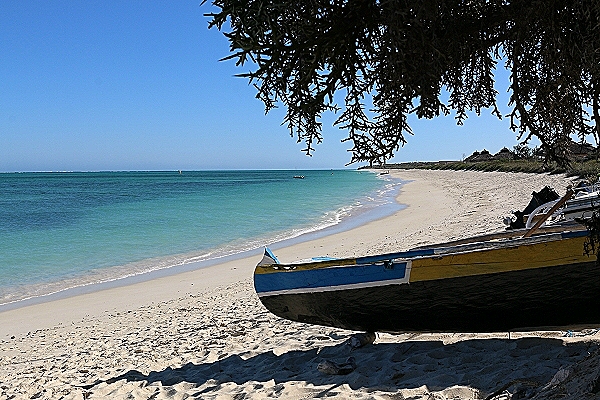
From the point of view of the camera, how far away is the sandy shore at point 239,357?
3809mm

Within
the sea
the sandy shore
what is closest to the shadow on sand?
the sandy shore

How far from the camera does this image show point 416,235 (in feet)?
45.6

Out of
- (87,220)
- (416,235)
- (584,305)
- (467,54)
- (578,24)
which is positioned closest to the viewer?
(578,24)

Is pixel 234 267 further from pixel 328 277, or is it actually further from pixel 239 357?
pixel 328 277

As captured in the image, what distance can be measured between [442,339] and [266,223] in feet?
52.0

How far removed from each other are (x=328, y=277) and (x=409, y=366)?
3.20 feet

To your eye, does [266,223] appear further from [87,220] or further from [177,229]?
[87,220]

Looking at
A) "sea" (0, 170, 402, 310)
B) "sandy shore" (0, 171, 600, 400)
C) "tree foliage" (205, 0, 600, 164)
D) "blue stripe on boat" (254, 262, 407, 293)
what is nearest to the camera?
"tree foliage" (205, 0, 600, 164)

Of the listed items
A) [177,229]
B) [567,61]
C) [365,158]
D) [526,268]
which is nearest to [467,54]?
[567,61]

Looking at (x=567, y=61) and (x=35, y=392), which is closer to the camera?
(x=567, y=61)

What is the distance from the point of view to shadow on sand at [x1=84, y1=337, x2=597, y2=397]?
3.82 meters

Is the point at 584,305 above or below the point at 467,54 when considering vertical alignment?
below

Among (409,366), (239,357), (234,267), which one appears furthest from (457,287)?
(234,267)

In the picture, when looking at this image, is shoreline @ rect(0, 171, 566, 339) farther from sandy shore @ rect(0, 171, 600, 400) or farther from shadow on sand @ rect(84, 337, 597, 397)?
shadow on sand @ rect(84, 337, 597, 397)
